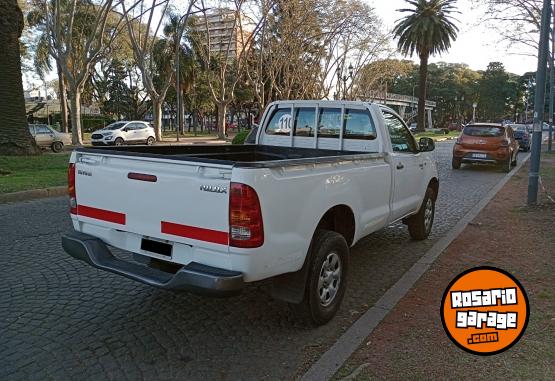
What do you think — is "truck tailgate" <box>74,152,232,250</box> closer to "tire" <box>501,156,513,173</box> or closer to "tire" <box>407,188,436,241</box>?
"tire" <box>407,188,436,241</box>

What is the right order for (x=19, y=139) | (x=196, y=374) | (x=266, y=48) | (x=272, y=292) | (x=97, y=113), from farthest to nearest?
1. (x=97, y=113)
2. (x=266, y=48)
3. (x=19, y=139)
4. (x=272, y=292)
5. (x=196, y=374)

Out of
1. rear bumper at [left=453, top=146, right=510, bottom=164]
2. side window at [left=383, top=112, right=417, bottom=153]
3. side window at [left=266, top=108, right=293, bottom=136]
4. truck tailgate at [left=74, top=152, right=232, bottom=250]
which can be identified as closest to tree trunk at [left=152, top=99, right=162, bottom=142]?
rear bumper at [left=453, top=146, right=510, bottom=164]

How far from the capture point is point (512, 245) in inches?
252

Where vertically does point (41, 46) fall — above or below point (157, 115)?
above

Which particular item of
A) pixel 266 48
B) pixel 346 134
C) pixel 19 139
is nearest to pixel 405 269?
pixel 346 134

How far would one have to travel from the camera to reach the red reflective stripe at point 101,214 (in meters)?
3.76

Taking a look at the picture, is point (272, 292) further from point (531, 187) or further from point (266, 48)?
point (266, 48)

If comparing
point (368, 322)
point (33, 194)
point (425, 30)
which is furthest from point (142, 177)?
point (425, 30)

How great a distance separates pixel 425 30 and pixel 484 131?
95.9 feet

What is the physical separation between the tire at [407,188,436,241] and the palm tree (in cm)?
3979

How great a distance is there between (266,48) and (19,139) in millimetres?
25085

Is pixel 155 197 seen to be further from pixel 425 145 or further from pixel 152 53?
pixel 152 53

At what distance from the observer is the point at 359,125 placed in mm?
5473

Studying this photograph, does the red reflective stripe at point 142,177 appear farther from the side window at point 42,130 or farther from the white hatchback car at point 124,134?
the white hatchback car at point 124,134
